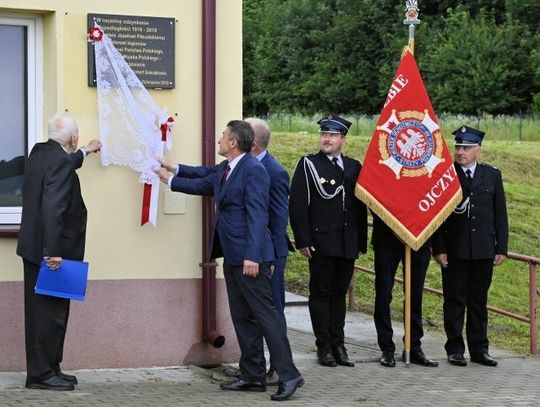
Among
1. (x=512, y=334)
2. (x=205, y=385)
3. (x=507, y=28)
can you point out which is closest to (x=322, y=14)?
(x=507, y=28)

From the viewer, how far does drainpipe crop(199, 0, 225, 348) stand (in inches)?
364

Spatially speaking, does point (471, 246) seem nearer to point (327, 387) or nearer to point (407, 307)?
point (407, 307)

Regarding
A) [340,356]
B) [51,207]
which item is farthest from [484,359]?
[51,207]

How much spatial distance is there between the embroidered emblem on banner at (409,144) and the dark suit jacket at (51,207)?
2.76 metres

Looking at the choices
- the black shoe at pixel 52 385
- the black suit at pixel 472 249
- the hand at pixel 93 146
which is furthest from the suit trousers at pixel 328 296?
the black shoe at pixel 52 385

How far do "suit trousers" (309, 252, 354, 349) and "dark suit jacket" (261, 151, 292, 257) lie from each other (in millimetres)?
994

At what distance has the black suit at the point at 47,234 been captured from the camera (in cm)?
809

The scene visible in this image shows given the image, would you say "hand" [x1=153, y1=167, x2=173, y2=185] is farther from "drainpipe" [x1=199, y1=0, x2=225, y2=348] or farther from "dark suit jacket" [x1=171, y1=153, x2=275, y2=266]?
"drainpipe" [x1=199, y1=0, x2=225, y2=348]

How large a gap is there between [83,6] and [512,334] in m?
6.66

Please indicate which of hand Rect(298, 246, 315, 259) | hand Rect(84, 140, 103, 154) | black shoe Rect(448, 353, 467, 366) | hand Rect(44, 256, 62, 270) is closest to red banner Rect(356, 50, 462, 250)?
hand Rect(298, 246, 315, 259)

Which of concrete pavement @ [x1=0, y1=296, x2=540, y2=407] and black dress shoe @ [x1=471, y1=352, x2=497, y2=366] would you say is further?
black dress shoe @ [x1=471, y1=352, x2=497, y2=366]

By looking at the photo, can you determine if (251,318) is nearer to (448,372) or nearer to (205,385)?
(205,385)

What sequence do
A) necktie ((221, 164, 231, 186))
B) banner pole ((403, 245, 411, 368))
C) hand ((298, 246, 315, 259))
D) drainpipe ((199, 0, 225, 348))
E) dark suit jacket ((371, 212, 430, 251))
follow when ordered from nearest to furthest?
necktie ((221, 164, 231, 186)) → drainpipe ((199, 0, 225, 348)) → hand ((298, 246, 315, 259)) → banner pole ((403, 245, 411, 368)) → dark suit jacket ((371, 212, 430, 251))

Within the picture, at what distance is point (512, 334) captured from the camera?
13.3m
